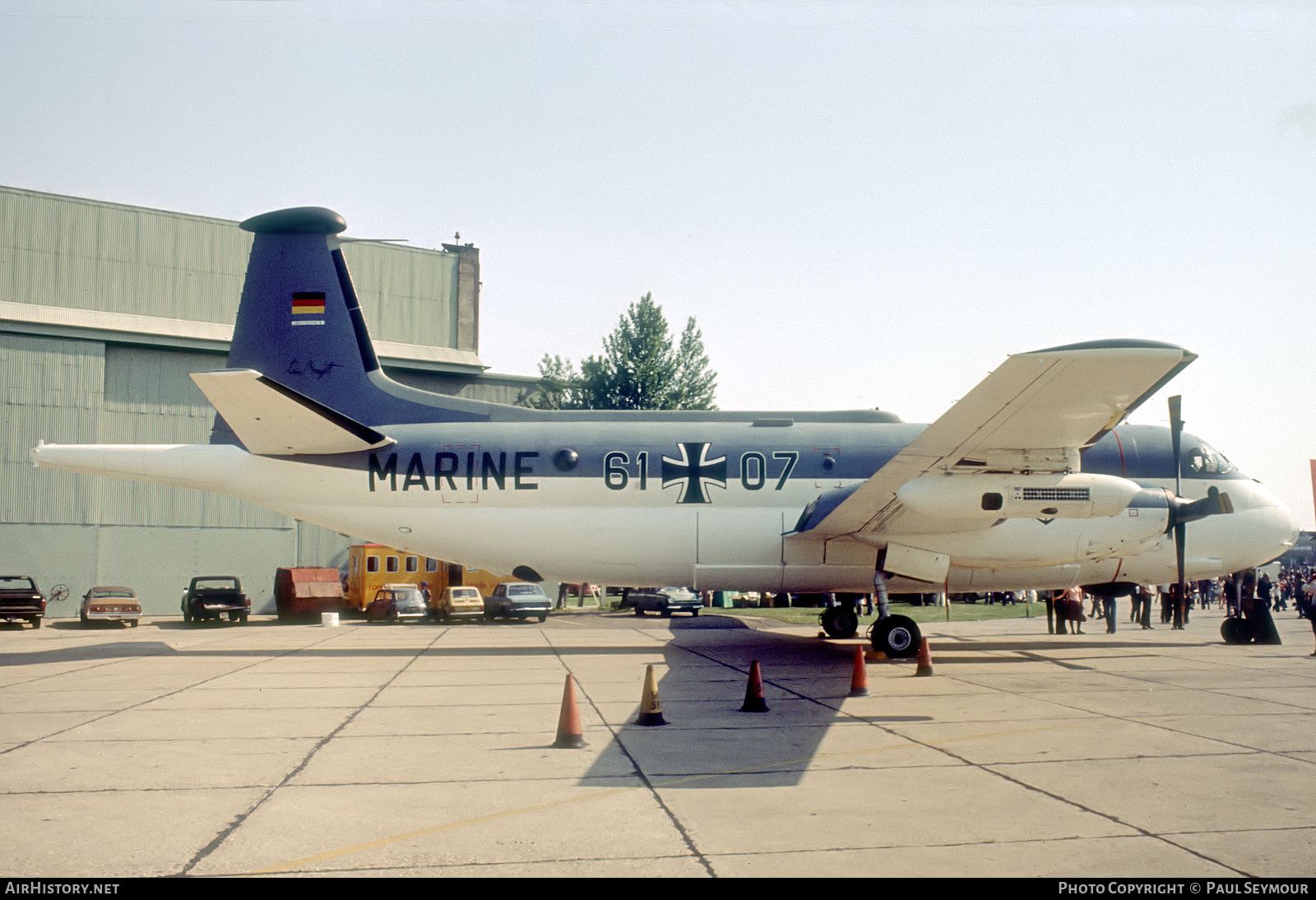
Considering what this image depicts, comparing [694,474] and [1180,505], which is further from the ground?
[694,474]

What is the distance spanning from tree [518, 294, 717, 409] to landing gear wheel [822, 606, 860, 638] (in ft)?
116

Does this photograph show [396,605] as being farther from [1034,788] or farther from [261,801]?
[1034,788]

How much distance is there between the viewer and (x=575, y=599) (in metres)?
62.3

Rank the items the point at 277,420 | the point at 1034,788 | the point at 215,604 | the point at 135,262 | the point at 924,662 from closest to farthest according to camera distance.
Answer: the point at 1034,788, the point at 924,662, the point at 277,420, the point at 215,604, the point at 135,262

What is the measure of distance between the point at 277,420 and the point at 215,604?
1769 cm

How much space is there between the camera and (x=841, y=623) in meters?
→ 21.0

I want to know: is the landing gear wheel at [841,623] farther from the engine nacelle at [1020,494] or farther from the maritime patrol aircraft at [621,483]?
the engine nacelle at [1020,494]

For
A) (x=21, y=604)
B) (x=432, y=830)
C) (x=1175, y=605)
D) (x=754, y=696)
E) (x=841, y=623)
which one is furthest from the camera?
(x=21, y=604)

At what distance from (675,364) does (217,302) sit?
27.7 metres

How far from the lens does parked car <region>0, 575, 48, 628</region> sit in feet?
93.5

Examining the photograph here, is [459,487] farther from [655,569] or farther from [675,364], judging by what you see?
[675,364]

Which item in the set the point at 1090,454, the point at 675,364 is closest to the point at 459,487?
the point at 1090,454

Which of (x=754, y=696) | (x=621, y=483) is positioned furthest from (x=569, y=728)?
(x=621, y=483)

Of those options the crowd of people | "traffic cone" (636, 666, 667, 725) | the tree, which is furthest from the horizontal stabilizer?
the tree
